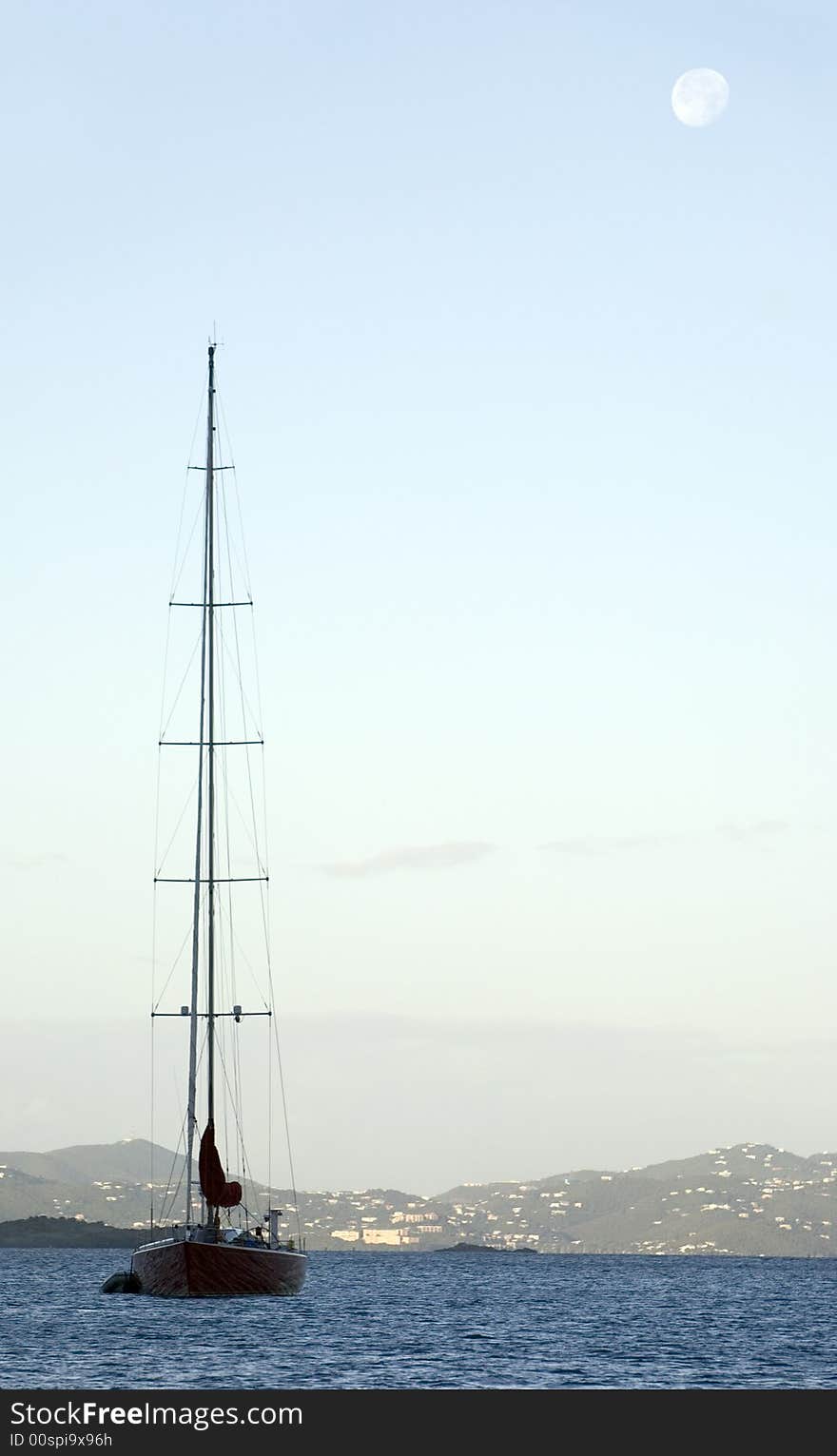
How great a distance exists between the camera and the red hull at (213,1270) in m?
81.2

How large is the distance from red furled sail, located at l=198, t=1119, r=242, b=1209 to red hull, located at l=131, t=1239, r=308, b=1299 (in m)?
1.90

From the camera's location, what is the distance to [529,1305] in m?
130

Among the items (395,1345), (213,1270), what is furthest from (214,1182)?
(395,1345)

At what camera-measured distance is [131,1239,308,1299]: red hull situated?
81250 mm

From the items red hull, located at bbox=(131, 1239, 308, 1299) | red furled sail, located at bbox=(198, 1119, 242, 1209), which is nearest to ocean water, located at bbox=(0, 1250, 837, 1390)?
red hull, located at bbox=(131, 1239, 308, 1299)

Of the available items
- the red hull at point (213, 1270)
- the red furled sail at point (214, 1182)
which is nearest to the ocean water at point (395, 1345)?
the red hull at point (213, 1270)

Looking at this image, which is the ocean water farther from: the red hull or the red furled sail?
the red furled sail

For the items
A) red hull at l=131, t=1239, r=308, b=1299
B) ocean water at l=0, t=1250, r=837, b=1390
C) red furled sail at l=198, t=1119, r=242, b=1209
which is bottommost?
ocean water at l=0, t=1250, r=837, b=1390
